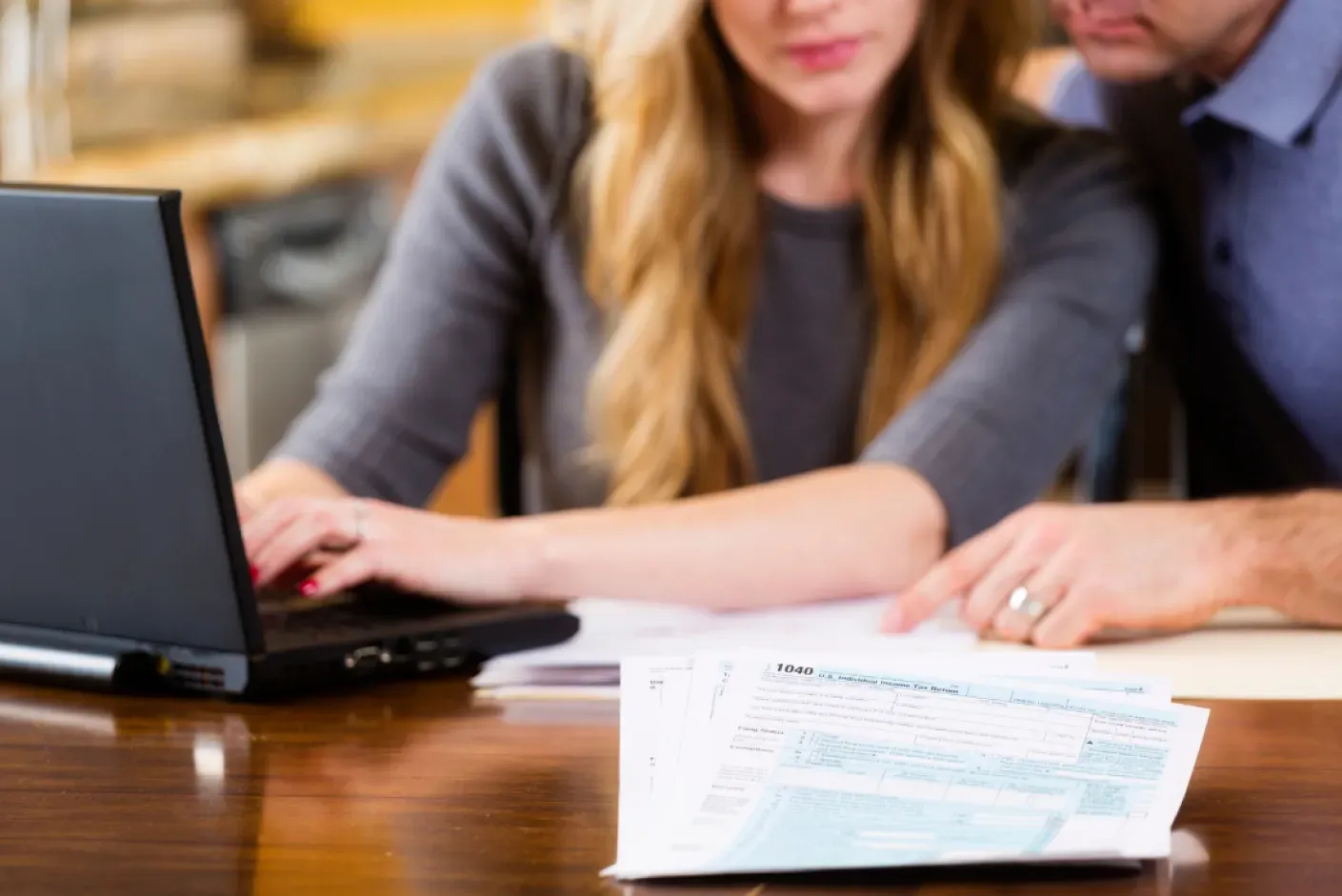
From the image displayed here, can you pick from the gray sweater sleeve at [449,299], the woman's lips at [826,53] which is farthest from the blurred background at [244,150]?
the woman's lips at [826,53]

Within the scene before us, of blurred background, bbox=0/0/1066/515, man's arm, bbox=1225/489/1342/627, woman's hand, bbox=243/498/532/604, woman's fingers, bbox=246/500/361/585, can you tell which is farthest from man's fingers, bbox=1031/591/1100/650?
blurred background, bbox=0/0/1066/515

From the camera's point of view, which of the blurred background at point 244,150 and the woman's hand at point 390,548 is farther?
the blurred background at point 244,150

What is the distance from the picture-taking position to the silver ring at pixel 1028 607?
110 cm

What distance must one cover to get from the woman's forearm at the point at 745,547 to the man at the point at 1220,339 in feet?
0.36

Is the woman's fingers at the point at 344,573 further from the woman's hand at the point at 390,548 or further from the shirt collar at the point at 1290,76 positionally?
the shirt collar at the point at 1290,76

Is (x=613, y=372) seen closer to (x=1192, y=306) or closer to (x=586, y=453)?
(x=586, y=453)

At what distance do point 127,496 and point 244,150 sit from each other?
246 cm

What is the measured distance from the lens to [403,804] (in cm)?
83

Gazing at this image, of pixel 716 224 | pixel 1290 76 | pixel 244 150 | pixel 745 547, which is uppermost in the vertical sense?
pixel 1290 76

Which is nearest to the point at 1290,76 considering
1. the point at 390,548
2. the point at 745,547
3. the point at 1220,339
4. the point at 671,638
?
the point at 1220,339

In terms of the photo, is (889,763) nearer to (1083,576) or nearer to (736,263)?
(1083,576)

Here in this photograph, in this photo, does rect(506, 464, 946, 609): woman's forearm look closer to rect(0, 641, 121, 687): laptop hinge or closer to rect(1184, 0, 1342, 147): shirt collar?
rect(0, 641, 121, 687): laptop hinge

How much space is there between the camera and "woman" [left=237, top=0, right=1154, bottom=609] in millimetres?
1440

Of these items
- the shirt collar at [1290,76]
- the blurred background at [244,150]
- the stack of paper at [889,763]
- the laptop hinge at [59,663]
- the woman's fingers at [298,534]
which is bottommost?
the blurred background at [244,150]
